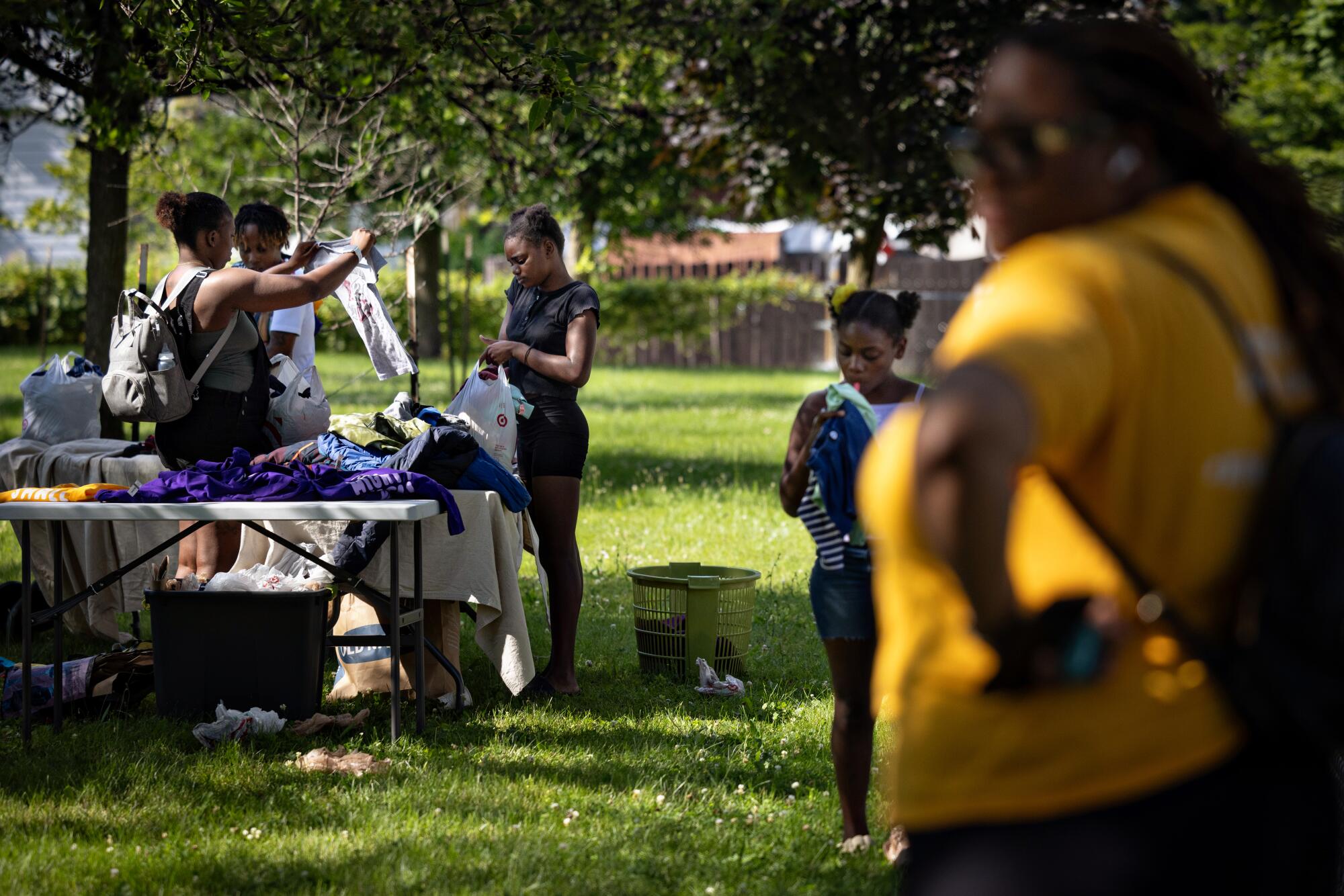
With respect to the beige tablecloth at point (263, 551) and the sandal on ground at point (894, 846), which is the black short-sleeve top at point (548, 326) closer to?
the beige tablecloth at point (263, 551)

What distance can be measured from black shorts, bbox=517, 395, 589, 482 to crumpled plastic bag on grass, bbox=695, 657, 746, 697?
3.48 ft

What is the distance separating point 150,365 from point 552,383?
156cm

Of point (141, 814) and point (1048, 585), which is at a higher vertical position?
point (1048, 585)

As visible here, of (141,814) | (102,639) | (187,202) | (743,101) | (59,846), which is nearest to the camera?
(59,846)

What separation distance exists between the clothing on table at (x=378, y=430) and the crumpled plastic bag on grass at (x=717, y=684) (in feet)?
5.31

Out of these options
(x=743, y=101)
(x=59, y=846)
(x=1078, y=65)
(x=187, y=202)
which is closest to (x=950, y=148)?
(x=1078, y=65)

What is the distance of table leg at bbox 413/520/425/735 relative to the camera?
4914mm

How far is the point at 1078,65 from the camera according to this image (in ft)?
4.98

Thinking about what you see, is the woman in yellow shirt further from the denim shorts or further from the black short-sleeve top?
the black short-sleeve top

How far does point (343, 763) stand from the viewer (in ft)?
15.1

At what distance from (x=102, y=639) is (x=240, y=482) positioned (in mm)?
2374

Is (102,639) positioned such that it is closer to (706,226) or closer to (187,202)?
(187,202)

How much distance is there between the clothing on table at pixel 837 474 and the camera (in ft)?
10.8

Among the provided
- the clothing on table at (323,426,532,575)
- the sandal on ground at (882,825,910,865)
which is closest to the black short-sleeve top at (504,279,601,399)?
the clothing on table at (323,426,532,575)
